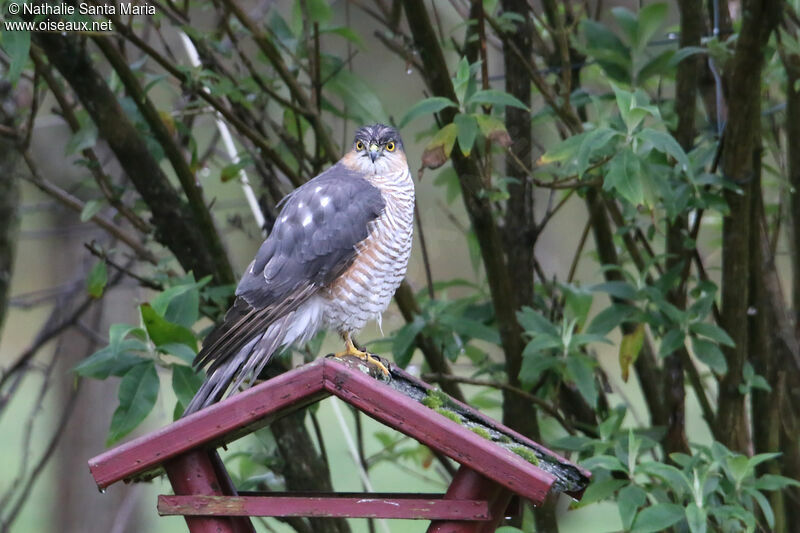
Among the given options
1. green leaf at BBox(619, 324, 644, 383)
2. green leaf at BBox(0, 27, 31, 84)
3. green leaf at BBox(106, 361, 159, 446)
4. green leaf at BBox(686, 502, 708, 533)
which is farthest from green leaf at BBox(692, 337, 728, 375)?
green leaf at BBox(0, 27, 31, 84)

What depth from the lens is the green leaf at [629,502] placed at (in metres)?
2.33

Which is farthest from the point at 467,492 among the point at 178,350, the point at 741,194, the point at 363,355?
the point at 741,194

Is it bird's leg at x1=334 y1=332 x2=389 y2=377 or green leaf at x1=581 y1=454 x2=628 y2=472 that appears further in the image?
green leaf at x1=581 y1=454 x2=628 y2=472

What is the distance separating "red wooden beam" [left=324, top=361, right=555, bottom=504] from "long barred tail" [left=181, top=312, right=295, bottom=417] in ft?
1.37

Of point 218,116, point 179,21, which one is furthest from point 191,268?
point 179,21

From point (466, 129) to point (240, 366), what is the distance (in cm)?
90

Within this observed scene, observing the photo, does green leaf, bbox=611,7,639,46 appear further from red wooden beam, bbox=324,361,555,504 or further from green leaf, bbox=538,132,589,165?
red wooden beam, bbox=324,361,555,504

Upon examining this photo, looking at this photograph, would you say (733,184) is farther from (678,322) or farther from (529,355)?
(529,355)

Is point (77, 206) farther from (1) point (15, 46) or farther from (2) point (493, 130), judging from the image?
(2) point (493, 130)

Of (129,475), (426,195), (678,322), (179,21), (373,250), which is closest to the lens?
(129,475)

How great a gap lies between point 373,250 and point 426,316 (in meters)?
→ 0.68

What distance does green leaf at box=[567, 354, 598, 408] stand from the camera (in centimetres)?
273

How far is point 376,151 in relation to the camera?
9.10 ft

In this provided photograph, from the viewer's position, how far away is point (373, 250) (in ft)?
7.97
